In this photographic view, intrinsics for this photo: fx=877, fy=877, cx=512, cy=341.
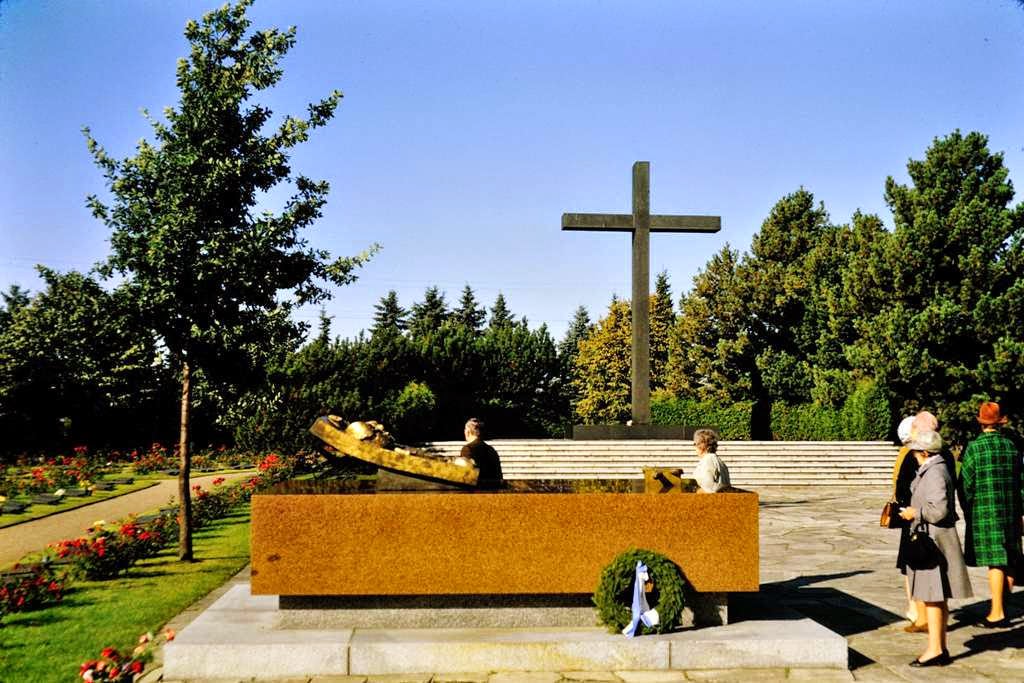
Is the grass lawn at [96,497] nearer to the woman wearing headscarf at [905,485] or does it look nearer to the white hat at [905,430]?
the woman wearing headscarf at [905,485]

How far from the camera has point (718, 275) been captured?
169 ft

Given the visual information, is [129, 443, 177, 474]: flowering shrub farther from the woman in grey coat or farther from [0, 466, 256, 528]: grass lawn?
the woman in grey coat

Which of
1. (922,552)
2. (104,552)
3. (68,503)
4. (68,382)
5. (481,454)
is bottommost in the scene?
(68,503)

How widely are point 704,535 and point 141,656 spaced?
4.14m

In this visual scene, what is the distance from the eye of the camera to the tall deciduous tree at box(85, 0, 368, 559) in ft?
33.0

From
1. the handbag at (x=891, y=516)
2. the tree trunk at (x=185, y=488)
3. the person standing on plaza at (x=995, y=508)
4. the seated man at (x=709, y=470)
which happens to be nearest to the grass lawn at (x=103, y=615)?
the tree trunk at (x=185, y=488)

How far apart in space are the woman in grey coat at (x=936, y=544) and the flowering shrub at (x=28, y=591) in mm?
7669

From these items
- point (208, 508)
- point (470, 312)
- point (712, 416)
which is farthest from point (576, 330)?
point (208, 508)

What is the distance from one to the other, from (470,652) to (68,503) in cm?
1456

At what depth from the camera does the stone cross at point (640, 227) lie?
66.6 ft

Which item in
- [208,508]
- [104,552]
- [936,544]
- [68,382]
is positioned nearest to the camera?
[936,544]

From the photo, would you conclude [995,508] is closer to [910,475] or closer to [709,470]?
[910,475]

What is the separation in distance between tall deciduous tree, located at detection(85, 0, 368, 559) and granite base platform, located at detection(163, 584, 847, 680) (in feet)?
15.6

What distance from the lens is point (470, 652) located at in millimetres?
6098
